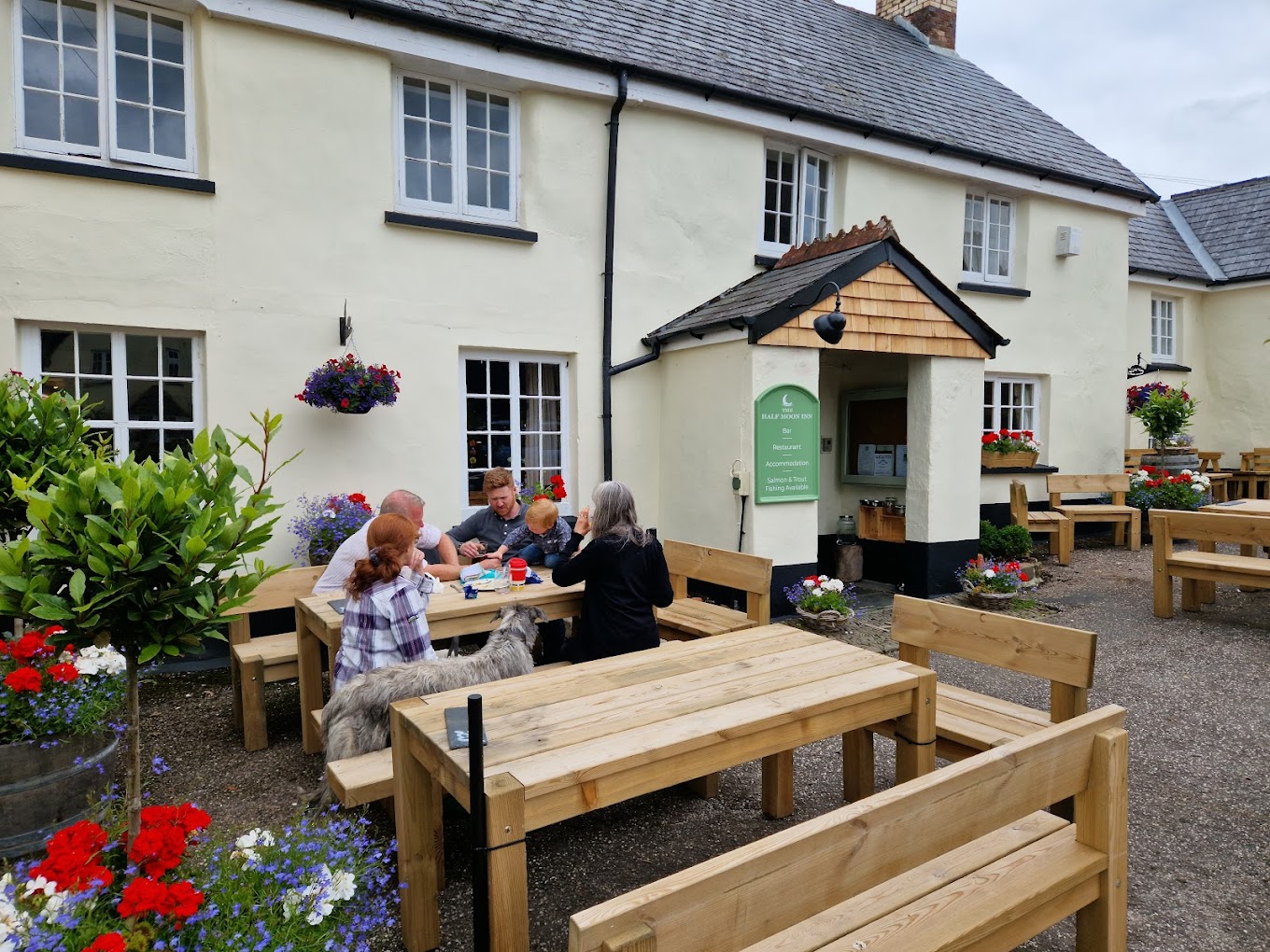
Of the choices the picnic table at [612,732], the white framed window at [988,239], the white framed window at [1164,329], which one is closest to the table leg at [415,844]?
the picnic table at [612,732]

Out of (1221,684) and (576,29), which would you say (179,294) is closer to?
(576,29)

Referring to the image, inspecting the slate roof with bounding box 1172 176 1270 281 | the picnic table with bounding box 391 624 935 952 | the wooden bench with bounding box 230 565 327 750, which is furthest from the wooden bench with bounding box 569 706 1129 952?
the slate roof with bounding box 1172 176 1270 281

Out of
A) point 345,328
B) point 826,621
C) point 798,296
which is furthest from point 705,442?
point 345,328

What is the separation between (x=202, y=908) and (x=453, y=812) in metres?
2.07

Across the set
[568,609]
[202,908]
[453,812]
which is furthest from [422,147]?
[202,908]

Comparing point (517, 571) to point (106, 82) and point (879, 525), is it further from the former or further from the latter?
point (879, 525)

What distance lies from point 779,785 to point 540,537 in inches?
116

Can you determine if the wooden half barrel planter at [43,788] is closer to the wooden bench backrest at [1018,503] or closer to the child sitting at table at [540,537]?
the child sitting at table at [540,537]

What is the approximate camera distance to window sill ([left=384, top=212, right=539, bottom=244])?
23.4 feet

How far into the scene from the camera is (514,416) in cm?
796

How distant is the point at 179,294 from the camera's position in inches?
249

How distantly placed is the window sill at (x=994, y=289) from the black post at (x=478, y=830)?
1046cm

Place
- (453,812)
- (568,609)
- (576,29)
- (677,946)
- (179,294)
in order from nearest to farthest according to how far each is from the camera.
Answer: (677,946) → (453,812) → (568,609) → (179,294) → (576,29)

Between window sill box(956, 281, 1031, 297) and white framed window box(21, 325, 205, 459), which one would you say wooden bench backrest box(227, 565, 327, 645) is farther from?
window sill box(956, 281, 1031, 297)
